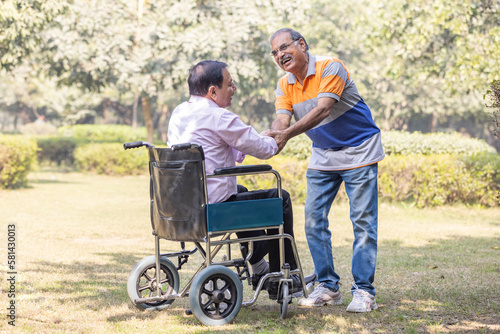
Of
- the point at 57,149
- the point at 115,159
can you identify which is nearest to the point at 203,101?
the point at 115,159

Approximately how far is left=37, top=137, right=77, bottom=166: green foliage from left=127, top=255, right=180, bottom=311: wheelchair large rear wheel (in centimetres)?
1874

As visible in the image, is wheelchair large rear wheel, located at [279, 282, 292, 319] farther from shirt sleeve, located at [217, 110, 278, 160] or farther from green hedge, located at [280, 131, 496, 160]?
green hedge, located at [280, 131, 496, 160]

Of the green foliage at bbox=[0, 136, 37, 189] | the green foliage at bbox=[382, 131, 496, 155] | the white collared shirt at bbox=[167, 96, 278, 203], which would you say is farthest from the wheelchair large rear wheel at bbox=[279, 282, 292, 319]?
the green foliage at bbox=[0, 136, 37, 189]

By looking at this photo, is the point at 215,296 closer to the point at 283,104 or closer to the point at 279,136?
the point at 279,136

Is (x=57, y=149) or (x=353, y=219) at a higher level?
(x=57, y=149)

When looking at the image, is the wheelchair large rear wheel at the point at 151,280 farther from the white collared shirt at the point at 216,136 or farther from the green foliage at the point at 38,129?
the green foliage at the point at 38,129

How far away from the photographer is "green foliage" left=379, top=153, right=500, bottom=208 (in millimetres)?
10312

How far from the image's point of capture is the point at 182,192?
3.67 meters

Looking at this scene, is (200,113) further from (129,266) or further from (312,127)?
(129,266)

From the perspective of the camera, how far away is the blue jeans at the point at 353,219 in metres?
4.11

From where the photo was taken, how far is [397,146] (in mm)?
11891

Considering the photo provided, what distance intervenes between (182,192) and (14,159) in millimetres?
10607

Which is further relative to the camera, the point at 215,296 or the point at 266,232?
the point at 266,232

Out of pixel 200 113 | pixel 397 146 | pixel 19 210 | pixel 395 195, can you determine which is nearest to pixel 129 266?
pixel 200 113
